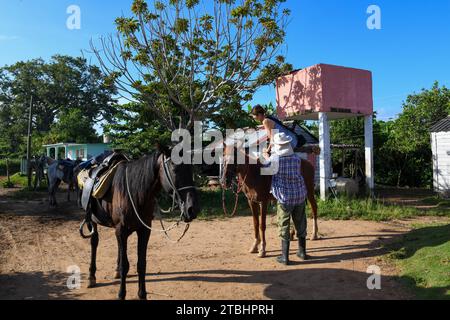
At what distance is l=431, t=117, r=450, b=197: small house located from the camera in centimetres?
1388

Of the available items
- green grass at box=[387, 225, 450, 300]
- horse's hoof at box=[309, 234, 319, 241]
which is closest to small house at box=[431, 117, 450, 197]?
green grass at box=[387, 225, 450, 300]

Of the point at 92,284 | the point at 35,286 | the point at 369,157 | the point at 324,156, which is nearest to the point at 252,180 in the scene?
the point at 92,284

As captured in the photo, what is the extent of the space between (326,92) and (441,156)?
6.23 meters

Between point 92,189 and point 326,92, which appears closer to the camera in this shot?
point 92,189

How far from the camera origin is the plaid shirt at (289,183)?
5.74 metres

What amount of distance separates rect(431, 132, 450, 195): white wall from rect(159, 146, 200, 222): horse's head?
44.6ft

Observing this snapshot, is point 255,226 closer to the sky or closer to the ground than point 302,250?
closer to the sky

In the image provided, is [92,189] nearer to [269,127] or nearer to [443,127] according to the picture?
[269,127]

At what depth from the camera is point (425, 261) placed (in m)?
5.07

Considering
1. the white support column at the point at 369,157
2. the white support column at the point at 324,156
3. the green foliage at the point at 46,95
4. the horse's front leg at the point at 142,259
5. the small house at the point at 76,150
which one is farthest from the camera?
the green foliage at the point at 46,95

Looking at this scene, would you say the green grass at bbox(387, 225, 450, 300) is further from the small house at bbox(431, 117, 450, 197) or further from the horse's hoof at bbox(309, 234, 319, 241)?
the small house at bbox(431, 117, 450, 197)

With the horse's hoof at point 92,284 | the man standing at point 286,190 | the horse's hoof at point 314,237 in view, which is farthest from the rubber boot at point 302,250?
the horse's hoof at point 92,284

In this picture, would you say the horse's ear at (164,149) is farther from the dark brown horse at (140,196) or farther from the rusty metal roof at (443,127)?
the rusty metal roof at (443,127)

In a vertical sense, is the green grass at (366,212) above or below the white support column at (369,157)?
below
